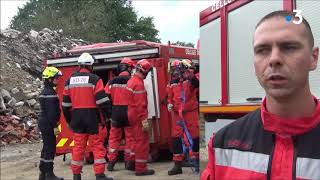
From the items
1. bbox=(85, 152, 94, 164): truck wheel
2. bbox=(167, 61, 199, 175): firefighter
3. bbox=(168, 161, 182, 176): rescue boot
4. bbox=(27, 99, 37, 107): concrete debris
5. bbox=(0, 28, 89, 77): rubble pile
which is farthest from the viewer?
bbox=(0, 28, 89, 77): rubble pile

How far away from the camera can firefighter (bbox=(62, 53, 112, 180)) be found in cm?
767

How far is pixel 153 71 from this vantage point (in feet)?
30.5

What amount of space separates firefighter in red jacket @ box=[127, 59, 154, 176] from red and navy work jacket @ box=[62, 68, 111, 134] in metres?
0.92

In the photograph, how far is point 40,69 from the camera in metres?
20.9

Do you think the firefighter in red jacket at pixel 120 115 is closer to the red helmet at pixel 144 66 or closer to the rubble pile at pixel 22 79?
the red helmet at pixel 144 66

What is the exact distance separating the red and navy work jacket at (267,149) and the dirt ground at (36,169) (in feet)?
20.8

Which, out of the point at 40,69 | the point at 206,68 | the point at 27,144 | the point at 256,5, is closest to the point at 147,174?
the point at 206,68

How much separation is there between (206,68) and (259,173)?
3308 mm

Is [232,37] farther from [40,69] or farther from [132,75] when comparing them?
[40,69]

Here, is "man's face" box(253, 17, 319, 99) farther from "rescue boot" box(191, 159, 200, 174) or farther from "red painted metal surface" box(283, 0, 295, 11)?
"rescue boot" box(191, 159, 200, 174)

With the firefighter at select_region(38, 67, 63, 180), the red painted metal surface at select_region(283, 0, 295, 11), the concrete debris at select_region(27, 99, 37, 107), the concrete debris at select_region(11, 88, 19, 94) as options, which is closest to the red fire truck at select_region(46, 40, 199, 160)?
the firefighter at select_region(38, 67, 63, 180)

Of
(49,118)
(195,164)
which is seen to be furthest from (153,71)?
(49,118)

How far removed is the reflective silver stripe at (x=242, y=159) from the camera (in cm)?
183

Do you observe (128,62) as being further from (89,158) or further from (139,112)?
(89,158)
